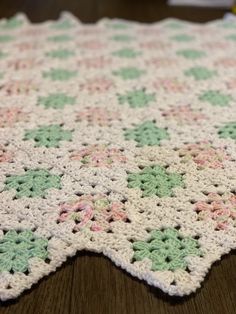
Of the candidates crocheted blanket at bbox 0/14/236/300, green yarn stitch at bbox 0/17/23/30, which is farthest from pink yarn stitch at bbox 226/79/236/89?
green yarn stitch at bbox 0/17/23/30

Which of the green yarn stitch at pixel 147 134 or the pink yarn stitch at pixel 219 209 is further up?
the pink yarn stitch at pixel 219 209

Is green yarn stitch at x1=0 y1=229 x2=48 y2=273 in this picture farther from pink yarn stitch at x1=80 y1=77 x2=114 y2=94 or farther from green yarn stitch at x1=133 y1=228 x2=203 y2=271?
pink yarn stitch at x1=80 y1=77 x2=114 y2=94

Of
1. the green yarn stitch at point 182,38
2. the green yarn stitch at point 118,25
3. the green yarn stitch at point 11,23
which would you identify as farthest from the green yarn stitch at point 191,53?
the green yarn stitch at point 11,23

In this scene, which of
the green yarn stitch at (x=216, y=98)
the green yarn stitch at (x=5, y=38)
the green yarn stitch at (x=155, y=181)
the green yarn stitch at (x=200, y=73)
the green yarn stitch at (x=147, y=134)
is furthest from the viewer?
the green yarn stitch at (x=5, y=38)

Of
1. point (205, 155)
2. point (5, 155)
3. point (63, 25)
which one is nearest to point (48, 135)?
point (5, 155)

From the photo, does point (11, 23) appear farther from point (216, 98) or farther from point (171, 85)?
point (216, 98)

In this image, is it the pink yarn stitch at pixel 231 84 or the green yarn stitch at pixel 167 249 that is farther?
the pink yarn stitch at pixel 231 84

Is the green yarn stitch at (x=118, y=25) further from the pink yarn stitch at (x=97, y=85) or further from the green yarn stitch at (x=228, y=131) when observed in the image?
the green yarn stitch at (x=228, y=131)

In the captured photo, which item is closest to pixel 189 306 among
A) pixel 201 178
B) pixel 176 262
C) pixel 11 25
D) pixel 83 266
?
pixel 176 262
